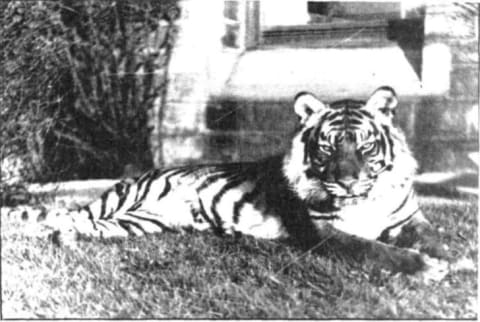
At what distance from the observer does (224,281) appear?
3.04 meters

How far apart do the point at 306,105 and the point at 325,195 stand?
535mm

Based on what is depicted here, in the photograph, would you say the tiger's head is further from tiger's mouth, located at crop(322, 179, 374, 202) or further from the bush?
the bush

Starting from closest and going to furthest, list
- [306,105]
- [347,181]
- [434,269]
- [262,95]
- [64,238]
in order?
[434,269] < [347,181] < [306,105] < [262,95] < [64,238]

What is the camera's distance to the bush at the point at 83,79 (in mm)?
3504

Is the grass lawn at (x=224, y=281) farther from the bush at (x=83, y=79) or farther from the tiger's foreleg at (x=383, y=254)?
the bush at (x=83, y=79)

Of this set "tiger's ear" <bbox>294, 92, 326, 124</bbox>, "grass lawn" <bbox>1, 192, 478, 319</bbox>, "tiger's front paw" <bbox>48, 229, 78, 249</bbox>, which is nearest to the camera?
"grass lawn" <bbox>1, 192, 478, 319</bbox>

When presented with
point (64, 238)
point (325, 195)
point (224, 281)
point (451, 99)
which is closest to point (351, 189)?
point (325, 195)

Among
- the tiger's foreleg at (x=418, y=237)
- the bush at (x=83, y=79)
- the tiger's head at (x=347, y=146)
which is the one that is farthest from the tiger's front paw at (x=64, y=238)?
the tiger's foreleg at (x=418, y=237)

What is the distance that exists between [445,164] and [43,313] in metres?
2.41

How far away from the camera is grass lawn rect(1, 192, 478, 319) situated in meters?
2.87

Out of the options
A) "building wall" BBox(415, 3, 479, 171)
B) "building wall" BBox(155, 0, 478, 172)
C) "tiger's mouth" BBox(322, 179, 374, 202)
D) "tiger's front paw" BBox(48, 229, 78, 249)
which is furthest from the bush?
"building wall" BBox(415, 3, 479, 171)

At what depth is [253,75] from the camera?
3377 mm

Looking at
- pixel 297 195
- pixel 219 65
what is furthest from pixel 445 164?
pixel 219 65

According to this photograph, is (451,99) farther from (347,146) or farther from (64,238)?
(64,238)
